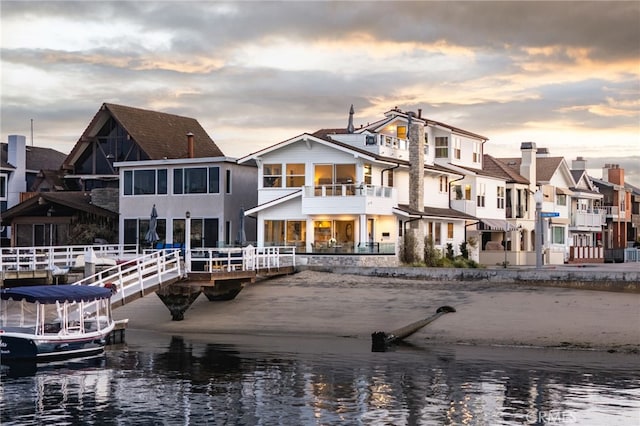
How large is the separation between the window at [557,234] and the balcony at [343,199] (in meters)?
27.6

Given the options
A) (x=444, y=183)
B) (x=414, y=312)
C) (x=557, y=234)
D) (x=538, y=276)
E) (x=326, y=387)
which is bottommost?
(x=326, y=387)

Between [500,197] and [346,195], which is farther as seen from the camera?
[500,197]

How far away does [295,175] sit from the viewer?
57281 mm

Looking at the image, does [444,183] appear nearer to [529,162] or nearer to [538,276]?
[529,162]

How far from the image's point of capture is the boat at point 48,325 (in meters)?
32.7

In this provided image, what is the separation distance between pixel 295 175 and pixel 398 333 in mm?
20567

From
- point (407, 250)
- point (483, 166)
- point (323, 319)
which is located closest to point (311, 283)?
point (323, 319)

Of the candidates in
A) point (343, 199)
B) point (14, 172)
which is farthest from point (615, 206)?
point (14, 172)

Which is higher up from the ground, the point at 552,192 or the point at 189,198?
the point at 552,192

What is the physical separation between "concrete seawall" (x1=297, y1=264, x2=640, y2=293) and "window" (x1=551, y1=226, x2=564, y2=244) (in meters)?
32.4

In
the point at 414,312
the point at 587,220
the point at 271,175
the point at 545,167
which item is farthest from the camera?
the point at 587,220

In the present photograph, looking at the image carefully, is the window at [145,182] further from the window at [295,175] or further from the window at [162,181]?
the window at [295,175]

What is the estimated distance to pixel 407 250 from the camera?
5700 centimetres

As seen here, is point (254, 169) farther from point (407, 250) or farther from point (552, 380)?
point (552, 380)
